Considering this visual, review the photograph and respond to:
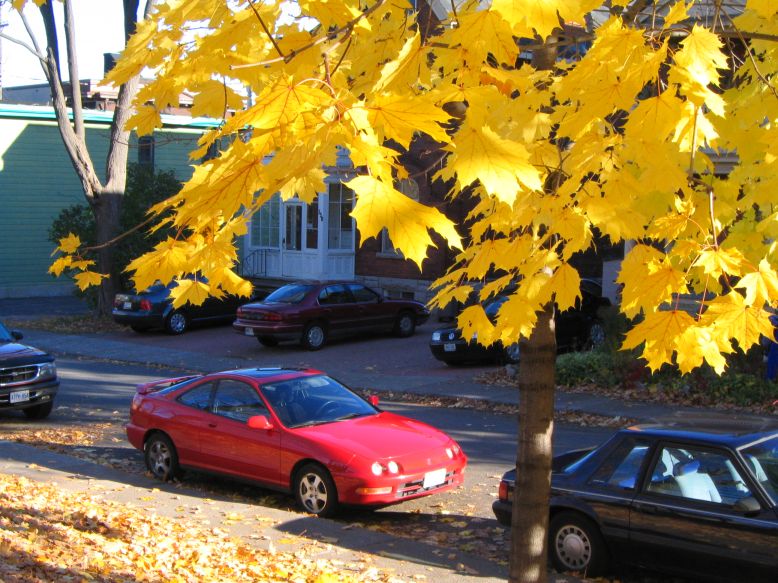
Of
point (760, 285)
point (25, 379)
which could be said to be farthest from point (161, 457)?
point (760, 285)

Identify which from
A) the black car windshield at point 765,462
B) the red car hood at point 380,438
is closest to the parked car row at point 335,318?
the red car hood at point 380,438

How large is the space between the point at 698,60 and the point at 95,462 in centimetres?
986

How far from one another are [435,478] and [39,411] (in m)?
8.59

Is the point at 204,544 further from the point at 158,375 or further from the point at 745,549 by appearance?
the point at 158,375

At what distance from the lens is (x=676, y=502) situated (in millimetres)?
7430

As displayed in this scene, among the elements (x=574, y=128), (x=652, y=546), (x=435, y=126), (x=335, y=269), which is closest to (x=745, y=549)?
(x=652, y=546)

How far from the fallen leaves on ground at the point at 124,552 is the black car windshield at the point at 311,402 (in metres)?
2.00

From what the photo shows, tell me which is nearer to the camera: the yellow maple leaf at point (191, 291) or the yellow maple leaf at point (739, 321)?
the yellow maple leaf at point (739, 321)

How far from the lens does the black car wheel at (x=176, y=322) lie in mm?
27812

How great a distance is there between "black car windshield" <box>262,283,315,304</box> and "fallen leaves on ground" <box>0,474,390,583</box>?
50.7 feet

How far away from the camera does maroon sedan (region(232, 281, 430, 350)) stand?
24016 mm

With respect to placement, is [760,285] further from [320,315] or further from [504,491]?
[320,315]

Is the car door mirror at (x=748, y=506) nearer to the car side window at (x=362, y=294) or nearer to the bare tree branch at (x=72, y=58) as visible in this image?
the car side window at (x=362, y=294)

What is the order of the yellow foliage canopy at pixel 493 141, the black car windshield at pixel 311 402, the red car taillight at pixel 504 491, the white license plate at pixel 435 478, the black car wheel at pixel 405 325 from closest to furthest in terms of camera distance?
the yellow foliage canopy at pixel 493 141 < the red car taillight at pixel 504 491 < the white license plate at pixel 435 478 < the black car windshield at pixel 311 402 < the black car wheel at pixel 405 325
